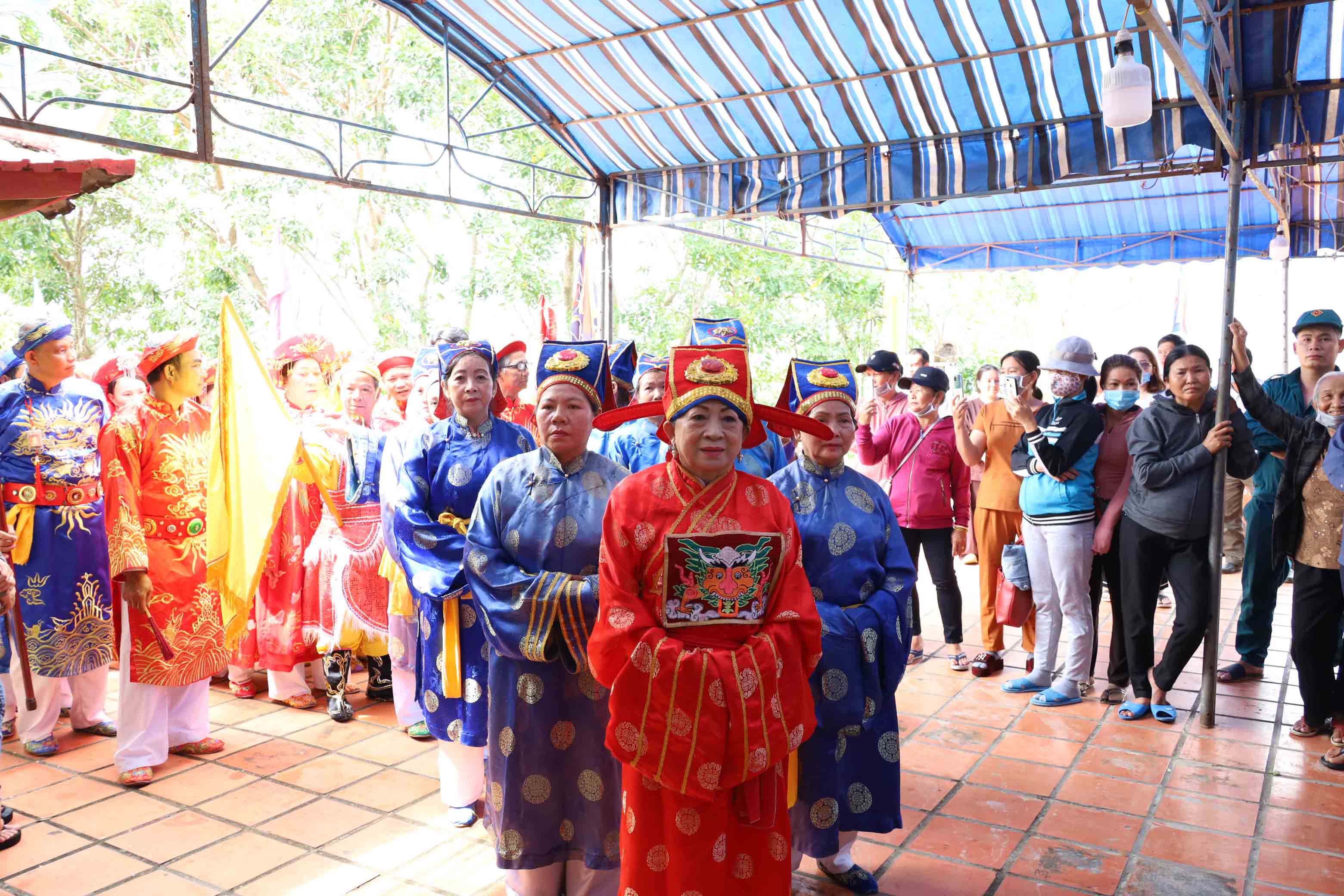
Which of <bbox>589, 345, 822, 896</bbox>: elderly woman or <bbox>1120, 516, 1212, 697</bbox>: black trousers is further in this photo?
<bbox>1120, 516, 1212, 697</bbox>: black trousers

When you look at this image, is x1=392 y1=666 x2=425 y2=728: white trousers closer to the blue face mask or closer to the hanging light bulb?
the blue face mask

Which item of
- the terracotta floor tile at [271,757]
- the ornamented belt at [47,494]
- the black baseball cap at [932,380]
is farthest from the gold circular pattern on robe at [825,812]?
the ornamented belt at [47,494]

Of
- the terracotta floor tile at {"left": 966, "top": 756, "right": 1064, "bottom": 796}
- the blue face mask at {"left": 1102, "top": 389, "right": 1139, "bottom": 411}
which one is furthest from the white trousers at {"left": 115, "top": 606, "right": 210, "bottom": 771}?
the blue face mask at {"left": 1102, "top": 389, "right": 1139, "bottom": 411}

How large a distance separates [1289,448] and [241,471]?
526cm

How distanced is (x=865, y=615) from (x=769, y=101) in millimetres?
5681

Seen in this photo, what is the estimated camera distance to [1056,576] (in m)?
5.27

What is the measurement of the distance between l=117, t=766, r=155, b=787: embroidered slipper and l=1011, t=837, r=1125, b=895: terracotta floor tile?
368cm

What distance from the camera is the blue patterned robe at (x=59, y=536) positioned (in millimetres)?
4555

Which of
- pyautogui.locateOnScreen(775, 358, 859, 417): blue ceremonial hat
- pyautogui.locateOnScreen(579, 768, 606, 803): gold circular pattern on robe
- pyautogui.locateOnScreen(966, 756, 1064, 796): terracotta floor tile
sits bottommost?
pyautogui.locateOnScreen(966, 756, 1064, 796): terracotta floor tile

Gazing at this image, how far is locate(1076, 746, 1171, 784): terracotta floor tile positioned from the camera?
14.3 ft

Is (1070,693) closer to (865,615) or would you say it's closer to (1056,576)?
(1056,576)

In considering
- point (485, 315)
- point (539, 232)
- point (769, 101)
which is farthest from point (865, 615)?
point (485, 315)

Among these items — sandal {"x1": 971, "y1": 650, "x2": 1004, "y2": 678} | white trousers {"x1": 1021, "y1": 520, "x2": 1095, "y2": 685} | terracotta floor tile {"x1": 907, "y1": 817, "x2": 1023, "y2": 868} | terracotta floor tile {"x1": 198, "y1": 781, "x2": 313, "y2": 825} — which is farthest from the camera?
sandal {"x1": 971, "y1": 650, "x2": 1004, "y2": 678}

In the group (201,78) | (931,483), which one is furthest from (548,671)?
(201,78)
